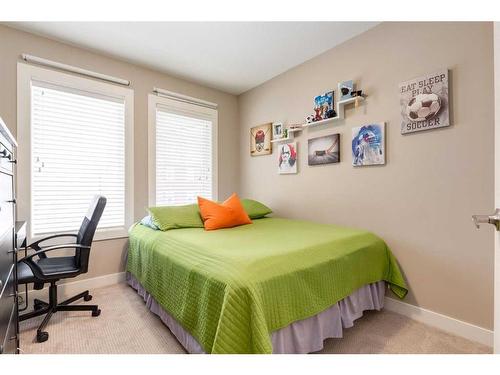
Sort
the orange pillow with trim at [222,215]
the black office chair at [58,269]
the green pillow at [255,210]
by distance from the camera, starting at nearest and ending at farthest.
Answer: the black office chair at [58,269], the orange pillow with trim at [222,215], the green pillow at [255,210]

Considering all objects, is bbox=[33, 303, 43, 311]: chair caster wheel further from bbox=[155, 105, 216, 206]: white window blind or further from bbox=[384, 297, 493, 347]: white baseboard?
bbox=[384, 297, 493, 347]: white baseboard

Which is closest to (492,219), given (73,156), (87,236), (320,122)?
(320,122)

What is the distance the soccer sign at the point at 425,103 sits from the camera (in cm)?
183

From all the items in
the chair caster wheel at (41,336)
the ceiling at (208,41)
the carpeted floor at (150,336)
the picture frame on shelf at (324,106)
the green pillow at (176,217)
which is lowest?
the carpeted floor at (150,336)

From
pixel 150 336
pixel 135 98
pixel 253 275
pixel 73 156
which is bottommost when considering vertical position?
pixel 150 336

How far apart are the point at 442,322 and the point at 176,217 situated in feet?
7.88

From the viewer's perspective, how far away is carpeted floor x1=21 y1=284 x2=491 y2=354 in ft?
5.27

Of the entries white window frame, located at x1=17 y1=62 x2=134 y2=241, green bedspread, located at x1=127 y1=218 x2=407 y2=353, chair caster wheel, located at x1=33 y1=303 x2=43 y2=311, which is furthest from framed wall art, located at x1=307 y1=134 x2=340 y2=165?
chair caster wheel, located at x1=33 y1=303 x2=43 y2=311

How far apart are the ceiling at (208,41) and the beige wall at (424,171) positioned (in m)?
0.27

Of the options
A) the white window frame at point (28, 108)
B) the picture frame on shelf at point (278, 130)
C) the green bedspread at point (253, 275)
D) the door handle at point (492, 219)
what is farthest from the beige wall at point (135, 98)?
the door handle at point (492, 219)

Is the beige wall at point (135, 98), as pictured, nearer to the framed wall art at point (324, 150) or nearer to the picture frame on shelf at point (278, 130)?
the picture frame on shelf at point (278, 130)

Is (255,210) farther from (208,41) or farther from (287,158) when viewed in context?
(208,41)

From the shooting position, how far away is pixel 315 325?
4.82 ft
